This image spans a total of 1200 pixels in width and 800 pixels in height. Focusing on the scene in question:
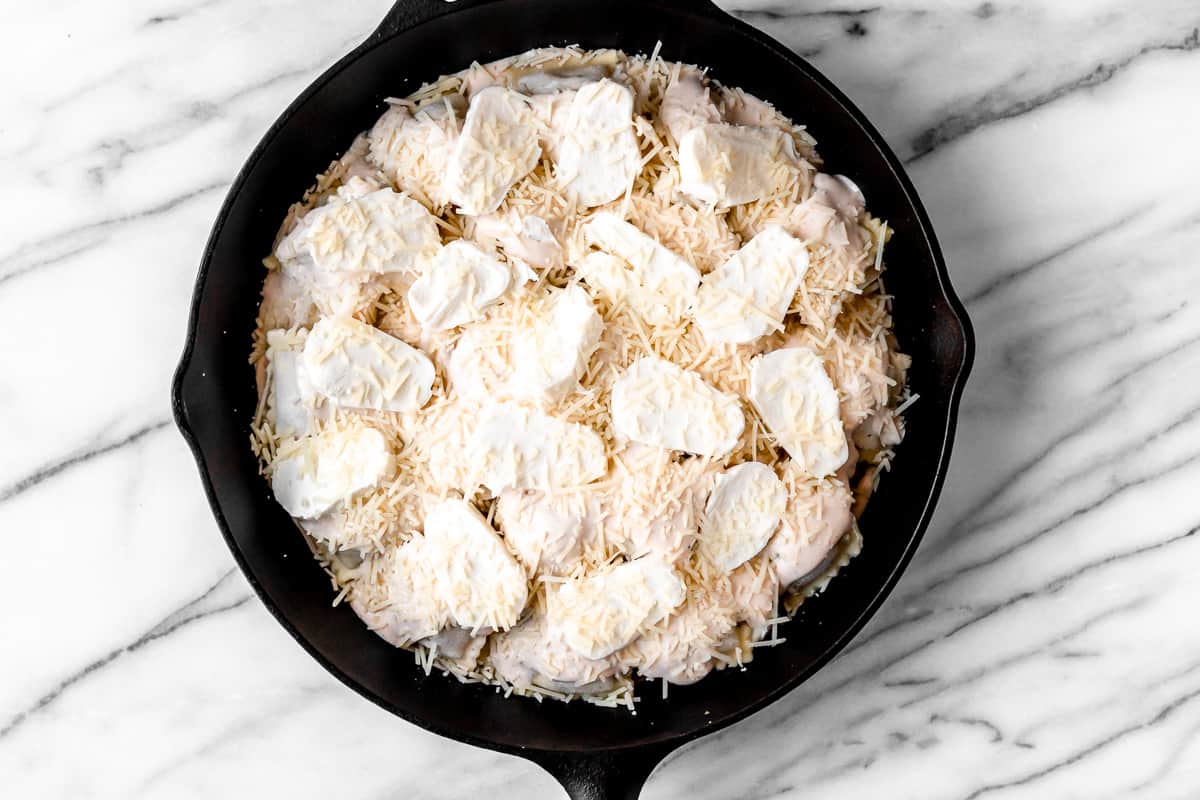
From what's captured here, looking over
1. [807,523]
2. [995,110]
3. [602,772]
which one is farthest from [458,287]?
→ [995,110]

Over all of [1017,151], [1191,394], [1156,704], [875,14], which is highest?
[875,14]

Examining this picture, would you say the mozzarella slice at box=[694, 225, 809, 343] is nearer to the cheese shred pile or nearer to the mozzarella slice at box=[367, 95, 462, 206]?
the cheese shred pile

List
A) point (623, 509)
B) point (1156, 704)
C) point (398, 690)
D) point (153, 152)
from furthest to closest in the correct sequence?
point (1156, 704) < point (153, 152) < point (398, 690) < point (623, 509)

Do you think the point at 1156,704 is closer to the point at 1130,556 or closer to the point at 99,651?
the point at 1130,556

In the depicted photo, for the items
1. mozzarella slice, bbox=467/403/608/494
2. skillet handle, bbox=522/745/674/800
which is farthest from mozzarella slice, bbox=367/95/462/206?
skillet handle, bbox=522/745/674/800

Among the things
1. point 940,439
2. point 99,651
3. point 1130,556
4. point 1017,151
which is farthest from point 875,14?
point 99,651

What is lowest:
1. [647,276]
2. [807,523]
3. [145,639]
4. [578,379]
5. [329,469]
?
[145,639]

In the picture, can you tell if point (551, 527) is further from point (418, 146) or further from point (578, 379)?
point (418, 146)
